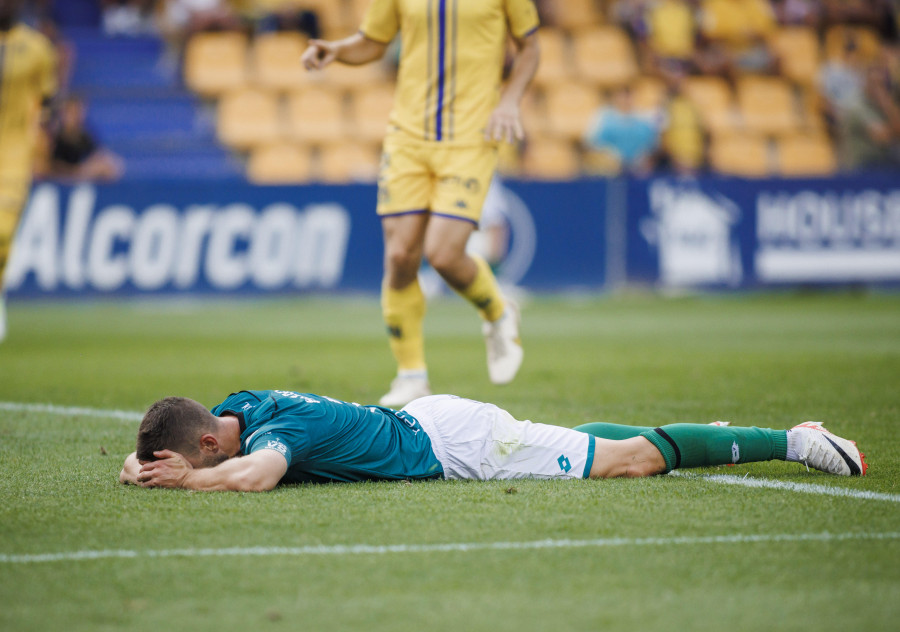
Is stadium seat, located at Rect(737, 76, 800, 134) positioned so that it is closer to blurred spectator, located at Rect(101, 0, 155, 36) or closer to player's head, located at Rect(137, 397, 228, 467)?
blurred spectator, located at Rect(101, 0, 155, 36)

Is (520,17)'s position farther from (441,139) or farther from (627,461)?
(627,461)

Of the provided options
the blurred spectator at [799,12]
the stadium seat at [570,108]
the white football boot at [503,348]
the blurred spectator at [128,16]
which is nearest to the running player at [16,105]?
the white football boot at [503,348]

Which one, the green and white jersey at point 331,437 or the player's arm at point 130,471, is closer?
the green and white jersey at point 331,437

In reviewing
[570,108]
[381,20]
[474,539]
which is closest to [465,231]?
[381,20]

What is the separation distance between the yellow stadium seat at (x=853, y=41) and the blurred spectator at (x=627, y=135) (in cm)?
544

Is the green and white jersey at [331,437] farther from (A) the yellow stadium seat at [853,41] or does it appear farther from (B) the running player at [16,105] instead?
(A) the yellow stadium seat at [853,41]

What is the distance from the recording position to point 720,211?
15125 millimetres

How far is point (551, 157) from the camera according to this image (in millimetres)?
17891

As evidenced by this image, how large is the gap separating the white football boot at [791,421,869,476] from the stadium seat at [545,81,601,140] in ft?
47.2

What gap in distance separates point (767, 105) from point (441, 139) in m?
14.4

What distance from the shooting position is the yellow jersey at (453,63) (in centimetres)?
634

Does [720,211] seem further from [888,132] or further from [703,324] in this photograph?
[888,132]

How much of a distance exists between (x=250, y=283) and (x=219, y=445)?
10620mm

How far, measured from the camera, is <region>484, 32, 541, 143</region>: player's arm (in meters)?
6.26
